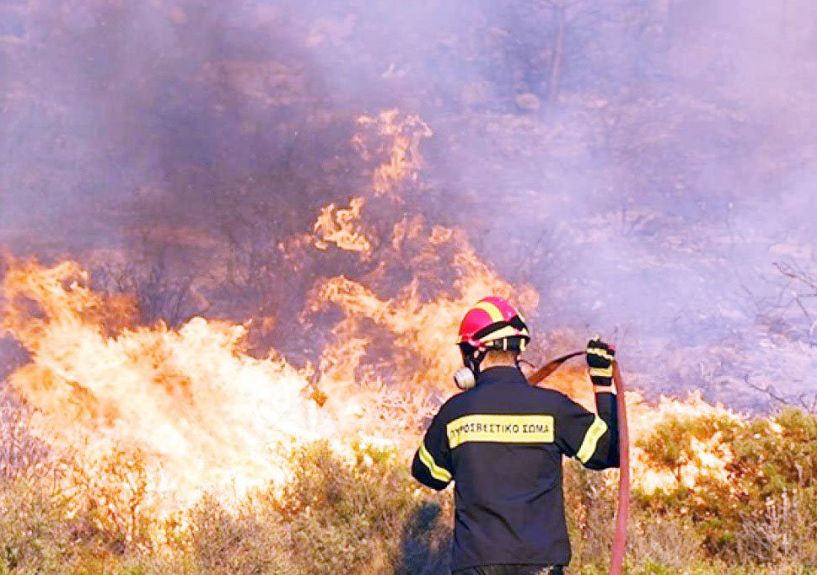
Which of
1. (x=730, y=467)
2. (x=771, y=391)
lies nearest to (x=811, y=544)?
(x=730, y=467)

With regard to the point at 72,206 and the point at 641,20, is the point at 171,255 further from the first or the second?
the point at 641,20

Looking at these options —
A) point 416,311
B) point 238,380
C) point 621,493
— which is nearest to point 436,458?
point 621,493

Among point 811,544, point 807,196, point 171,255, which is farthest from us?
point 807,196

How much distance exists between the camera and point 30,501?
555cm

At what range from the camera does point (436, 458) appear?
399 cm

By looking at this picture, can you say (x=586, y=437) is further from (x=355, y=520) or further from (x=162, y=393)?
(x=162, y=393)

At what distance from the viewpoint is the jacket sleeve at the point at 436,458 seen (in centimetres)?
397

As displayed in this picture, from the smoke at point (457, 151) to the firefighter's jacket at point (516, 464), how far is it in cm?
538

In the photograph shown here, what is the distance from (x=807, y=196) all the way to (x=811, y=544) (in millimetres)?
7122

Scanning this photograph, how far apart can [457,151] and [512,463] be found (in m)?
8.74

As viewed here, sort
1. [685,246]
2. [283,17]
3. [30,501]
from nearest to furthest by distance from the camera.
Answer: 1. [30,501]
2. [685,246]
3. [283,17]

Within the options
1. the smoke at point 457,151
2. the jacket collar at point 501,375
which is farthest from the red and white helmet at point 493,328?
the smoke at point 457,151

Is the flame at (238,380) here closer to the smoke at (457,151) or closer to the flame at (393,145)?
the smoke at (457,151)

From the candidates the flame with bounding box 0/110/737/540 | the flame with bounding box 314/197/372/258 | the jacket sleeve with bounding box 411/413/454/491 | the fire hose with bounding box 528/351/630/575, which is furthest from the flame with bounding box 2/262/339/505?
the fire hose with bounding box 528/351/630/575
